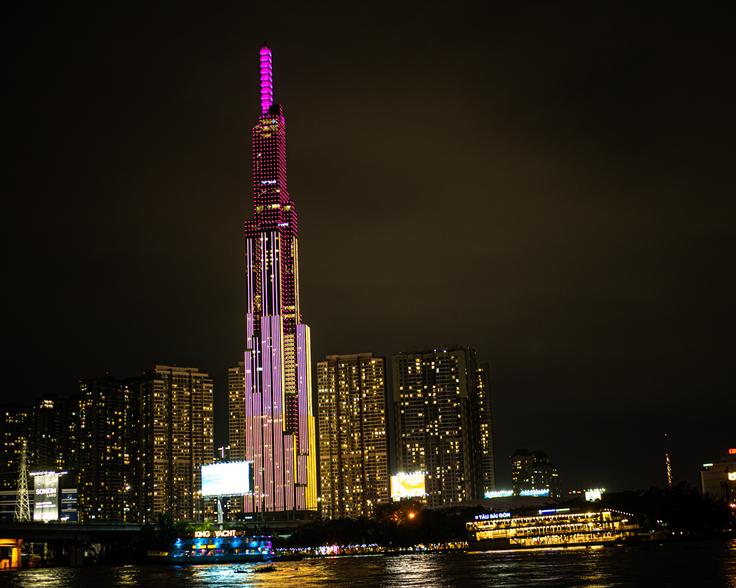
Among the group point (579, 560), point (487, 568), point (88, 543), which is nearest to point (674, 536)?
point (579, 560)

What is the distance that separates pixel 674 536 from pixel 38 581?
122892 millimetres

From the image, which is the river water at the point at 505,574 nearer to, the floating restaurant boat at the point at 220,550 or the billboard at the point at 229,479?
the floating restaurant boat at the point at 220,550

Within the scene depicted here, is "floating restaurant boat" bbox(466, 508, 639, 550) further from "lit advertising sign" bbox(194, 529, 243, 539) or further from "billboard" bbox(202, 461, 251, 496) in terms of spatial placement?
"billboard" bbox(202, 461, 251, 496)

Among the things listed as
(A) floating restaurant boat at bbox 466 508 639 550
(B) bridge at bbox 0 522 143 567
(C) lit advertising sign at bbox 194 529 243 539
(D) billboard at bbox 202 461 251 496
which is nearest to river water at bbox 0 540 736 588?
(D) billboard at bbox 202 461 251 496

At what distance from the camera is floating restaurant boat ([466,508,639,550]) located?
630ft

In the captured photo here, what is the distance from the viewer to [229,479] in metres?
174

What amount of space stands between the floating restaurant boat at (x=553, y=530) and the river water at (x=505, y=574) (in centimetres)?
3994

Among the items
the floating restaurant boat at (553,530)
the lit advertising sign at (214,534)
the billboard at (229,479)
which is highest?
the billboard at (229,479)

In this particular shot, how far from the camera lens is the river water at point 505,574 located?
97.4m

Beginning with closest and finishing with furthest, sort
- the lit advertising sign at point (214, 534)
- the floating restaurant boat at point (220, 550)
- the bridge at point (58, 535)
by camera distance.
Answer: the floating restaurant boat at point (220, 550) < the bridge at point (58, 535) < the lit advertising sign at point (214, 534)

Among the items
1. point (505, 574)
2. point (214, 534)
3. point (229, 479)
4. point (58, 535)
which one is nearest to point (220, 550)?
point (214, 534)

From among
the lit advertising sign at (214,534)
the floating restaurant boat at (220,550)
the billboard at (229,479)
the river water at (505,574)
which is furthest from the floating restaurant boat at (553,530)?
the billboard at (229,479)

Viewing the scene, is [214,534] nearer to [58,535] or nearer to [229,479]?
[229,479]

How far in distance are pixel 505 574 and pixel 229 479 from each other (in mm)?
73622
